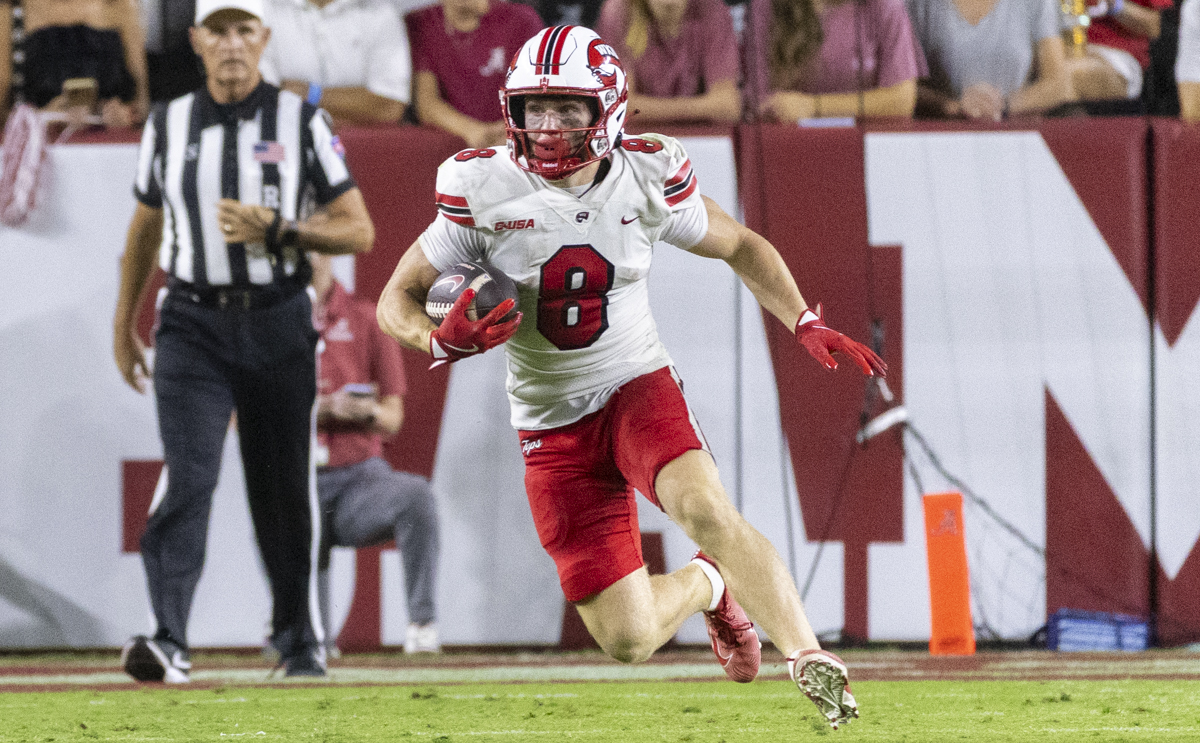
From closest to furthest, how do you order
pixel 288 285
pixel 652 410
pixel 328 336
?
1. pixel 652 410
2. pixel 288 285
3. pixel 328 336

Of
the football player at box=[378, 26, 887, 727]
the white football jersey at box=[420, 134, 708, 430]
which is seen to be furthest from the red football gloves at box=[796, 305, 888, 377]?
the white football jersey at box=[420, 134, 708, 430]

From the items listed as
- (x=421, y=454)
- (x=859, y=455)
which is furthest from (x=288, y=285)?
(x=859, y=455)

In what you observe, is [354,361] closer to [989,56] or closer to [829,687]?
[989,56]

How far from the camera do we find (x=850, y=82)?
6207 millimetres

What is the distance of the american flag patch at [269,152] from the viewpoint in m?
5.23

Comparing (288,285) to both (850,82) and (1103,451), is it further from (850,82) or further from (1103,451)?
(1103,451)

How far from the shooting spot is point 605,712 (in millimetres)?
4125

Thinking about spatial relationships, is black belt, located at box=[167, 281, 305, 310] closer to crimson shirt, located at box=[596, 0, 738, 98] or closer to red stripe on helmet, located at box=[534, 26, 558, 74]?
red stripe on helmet, located at box=[534, 26, 558, 74]

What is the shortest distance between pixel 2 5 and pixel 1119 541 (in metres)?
5.33

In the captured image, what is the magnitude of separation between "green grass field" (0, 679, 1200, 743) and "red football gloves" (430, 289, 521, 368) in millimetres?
1036

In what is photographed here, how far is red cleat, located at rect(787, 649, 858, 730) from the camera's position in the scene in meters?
3.14

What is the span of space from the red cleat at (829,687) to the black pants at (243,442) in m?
2.49

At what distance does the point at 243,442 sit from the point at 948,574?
2.80 metres

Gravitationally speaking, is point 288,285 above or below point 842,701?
above
